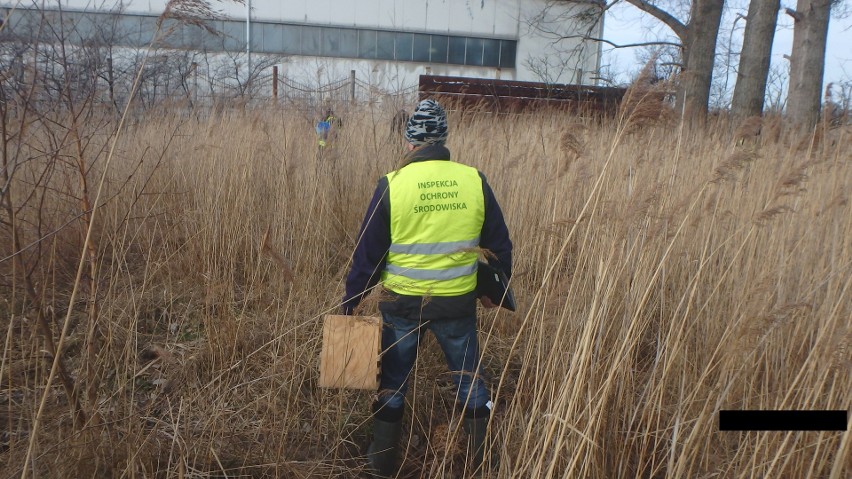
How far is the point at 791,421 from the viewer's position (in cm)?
140

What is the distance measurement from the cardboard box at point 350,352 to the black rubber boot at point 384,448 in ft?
0.90

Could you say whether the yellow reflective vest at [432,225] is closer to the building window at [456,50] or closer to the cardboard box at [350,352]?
the cardboard box at [350,352]

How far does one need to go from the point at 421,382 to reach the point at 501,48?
21.0m

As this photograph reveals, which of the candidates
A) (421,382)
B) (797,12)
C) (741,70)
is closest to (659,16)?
(741,70)

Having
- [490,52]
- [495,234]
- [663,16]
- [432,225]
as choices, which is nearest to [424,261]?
[432,225]

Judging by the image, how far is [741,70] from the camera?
316 inches

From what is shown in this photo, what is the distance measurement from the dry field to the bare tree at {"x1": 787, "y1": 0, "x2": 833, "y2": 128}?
2.71 meters

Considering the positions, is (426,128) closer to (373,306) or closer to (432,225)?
(432,225)

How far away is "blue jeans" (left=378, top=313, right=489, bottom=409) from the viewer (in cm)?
216

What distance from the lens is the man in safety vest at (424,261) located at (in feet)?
6.82

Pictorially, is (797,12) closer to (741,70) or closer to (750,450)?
(741,70)

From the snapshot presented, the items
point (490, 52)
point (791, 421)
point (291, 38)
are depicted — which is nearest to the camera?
point (791, 421)

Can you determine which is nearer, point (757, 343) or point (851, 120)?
point (757, 343)

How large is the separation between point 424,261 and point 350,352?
433mm
